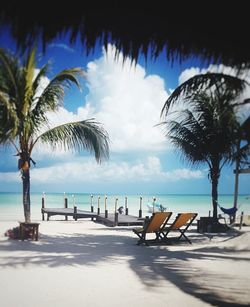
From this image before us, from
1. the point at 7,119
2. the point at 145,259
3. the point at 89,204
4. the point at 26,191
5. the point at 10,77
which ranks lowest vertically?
the point at 89,204

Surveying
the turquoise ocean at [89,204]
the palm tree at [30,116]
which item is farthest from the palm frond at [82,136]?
the turquoise ocean at [89,204]

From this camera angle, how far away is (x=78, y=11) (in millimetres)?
3508

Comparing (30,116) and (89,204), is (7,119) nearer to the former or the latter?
(30,116)

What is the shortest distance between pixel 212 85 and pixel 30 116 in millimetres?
5578

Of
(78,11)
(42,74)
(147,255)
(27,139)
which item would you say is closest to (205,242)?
(147,255)

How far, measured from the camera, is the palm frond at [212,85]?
5.45m

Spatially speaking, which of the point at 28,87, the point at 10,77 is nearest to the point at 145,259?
the point at 28,87

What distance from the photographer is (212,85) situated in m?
5.91

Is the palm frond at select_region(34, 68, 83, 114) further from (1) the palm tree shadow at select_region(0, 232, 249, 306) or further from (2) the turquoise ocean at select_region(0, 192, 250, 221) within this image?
(2) the turquoise ocean at select_region(0, 192, 250, 221)

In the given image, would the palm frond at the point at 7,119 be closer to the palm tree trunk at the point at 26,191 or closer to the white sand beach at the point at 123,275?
the palm tree trunk at the point at 26,191

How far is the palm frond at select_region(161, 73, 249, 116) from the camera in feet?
17.9

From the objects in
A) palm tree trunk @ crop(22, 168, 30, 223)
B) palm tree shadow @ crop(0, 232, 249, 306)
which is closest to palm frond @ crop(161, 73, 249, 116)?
palm tree shadow @ crop(0, 232, 249, 306)

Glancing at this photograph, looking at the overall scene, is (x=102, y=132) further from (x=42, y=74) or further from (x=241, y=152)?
(x=241, y=152)

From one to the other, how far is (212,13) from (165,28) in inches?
20.6
